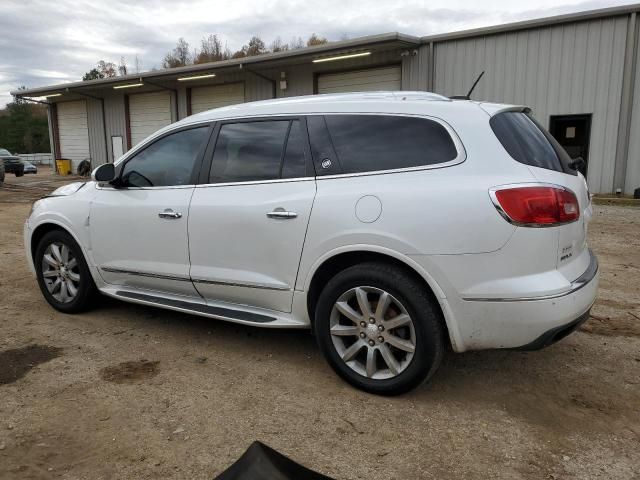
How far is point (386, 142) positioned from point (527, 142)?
0.82 m

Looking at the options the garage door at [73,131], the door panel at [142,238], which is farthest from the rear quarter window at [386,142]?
the garage door at [73,131]

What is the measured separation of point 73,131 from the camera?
1068 inches

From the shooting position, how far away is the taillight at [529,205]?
2.69 meters

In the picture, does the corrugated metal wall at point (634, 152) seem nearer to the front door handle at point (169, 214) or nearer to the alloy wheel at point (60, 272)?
the front door handle at point (169, 214)

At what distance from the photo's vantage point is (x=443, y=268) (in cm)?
283

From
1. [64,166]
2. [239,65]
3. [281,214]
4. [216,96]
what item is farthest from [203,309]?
[64,166]

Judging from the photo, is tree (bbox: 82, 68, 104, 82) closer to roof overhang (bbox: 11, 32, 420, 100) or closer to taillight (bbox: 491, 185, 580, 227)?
roof overhang (bbox: 11, 32, 420, 100)

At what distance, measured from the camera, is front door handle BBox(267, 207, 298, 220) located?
3.31 m

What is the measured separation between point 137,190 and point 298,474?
10.2 feet

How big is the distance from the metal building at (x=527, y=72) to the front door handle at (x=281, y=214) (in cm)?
1245

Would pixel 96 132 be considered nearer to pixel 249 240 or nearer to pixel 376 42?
pixel 376 42

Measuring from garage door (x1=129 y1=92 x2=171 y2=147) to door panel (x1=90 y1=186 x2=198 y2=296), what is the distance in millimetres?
19381

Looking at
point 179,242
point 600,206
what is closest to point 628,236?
point 600,206

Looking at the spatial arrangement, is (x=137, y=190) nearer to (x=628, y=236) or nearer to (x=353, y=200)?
(x=353, y=200)
